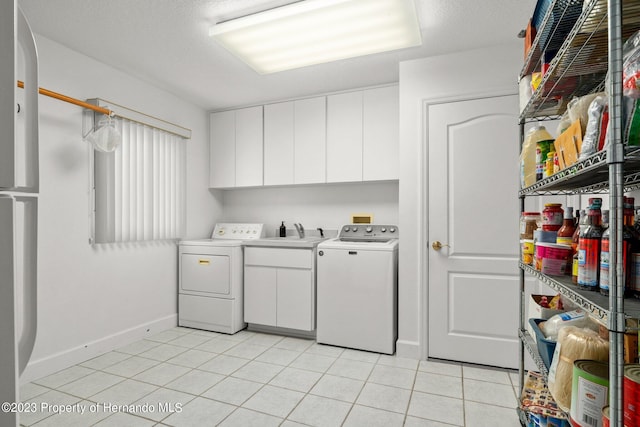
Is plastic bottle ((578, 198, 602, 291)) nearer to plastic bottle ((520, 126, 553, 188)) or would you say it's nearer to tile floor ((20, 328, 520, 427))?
plastic bottle ((520, 126, 553, 188))

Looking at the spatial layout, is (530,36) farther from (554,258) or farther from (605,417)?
(605,417)

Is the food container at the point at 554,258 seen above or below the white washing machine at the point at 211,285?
above

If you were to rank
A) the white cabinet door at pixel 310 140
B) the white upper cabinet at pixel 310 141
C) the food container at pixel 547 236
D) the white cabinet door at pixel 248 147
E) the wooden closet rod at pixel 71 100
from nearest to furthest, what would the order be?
the food container at pixel 547 236 < the wooden closet rod at pixel 71 100 < the white upper cabinet at pixel 310 141 < the white cabinet door at pixel 310 140 < the white cabinet door at pixel 248 147

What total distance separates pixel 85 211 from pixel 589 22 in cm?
322

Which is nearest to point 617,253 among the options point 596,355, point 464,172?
point 596,355

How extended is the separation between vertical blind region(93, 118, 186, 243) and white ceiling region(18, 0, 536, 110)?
0.59 meters

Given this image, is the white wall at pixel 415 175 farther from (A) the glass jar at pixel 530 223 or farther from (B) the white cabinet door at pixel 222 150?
(B) the white cabinet door at pixel 222 150

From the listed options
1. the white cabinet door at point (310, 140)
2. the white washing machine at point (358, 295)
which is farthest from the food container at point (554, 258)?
the white cabinet door at point (310, 140)

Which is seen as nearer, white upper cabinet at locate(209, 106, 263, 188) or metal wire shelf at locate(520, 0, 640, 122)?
metal wire shelf at locate(520, 0, 640, 122)

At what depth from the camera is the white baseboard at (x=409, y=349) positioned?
271cm

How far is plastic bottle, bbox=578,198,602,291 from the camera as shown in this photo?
3.26ft

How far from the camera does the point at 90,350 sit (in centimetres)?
270

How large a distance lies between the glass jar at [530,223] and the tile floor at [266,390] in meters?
1.07

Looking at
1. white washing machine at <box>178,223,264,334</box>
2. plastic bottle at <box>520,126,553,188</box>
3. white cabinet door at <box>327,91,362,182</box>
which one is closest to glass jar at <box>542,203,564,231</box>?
Answer: plastic bottle at <box>520,126,553,188</box>
